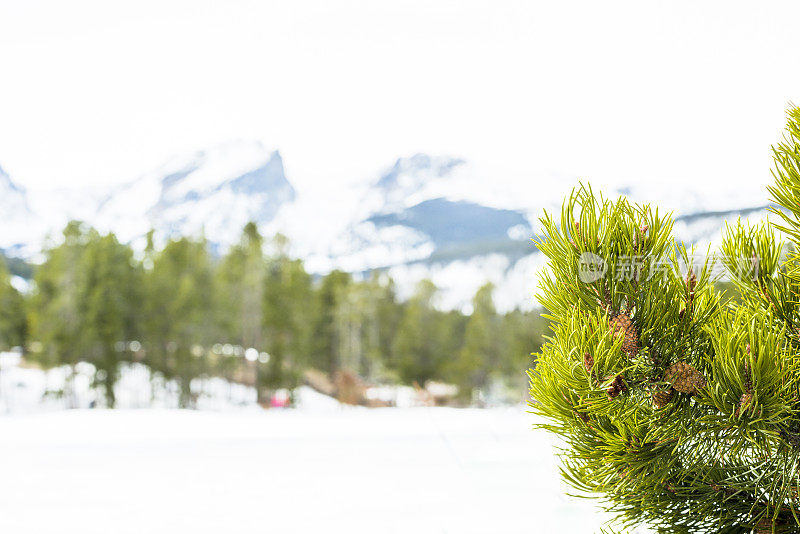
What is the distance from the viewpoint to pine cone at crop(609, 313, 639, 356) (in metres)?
0.41

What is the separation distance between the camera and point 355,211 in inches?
1044

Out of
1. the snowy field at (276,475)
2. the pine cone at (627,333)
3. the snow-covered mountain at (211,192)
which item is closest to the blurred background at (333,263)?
the snowy field at (276,475)

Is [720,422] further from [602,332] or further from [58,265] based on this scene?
[58,265]

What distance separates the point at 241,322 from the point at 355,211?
15158mm

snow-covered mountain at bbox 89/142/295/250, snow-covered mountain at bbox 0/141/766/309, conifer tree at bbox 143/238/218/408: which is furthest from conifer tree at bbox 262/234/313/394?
snow-covered mountain at bbox 89/142/295/250

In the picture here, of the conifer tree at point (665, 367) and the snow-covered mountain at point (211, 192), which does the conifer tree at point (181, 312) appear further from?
the conifer tree at point (665, 367)

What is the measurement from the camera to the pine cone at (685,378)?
393mm

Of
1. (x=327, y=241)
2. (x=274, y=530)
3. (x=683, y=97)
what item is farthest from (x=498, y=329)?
(x=327, y=241)

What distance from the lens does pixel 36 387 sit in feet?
40.8

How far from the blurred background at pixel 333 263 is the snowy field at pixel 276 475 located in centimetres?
1

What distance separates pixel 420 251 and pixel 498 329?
1307cm

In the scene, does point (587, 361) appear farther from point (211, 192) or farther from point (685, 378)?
point (211, 192)

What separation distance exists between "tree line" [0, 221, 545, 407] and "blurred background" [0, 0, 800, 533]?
6cm

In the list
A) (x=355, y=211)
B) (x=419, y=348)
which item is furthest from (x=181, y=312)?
(x=355, y=211)
